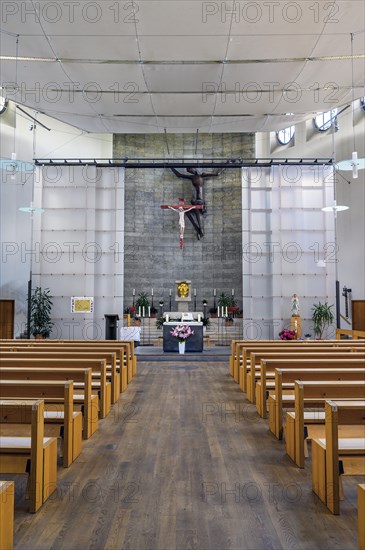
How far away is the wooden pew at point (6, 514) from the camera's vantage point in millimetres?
1743

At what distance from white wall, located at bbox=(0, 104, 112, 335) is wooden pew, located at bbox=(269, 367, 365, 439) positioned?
9677 millimetres

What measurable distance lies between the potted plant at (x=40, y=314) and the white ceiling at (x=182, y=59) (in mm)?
5603

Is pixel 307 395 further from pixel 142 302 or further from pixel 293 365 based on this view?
pixel 142 302

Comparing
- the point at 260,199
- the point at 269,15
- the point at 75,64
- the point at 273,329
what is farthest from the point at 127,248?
the point at 269,15

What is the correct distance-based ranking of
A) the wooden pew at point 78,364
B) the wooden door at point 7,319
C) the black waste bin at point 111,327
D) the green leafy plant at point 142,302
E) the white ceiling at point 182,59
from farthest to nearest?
1. the green leafy plant at point 142,302
2. the black waste bin at point 111,327
3. the wooden door at point 7,319
4. the white ceiling at point 182,59
5. the wooden pew at point 78,364

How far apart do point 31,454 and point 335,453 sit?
1.79 meters

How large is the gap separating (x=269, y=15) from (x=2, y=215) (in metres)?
8.75

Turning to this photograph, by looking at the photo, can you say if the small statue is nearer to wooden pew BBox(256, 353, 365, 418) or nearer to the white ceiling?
the white ceiling

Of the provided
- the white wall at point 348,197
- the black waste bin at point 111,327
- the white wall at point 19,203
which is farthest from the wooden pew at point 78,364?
the white wall at point 348,197

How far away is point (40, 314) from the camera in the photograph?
12.4 metres

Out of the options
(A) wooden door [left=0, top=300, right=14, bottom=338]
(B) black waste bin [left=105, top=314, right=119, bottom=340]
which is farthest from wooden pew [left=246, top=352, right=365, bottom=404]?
(A) wooden door [left=0, top=300, right=14, bottom=338]

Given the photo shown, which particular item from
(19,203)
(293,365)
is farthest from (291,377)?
(19,203)

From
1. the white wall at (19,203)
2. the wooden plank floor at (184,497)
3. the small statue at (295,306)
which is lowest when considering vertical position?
the wooden plank floor at (184,497)

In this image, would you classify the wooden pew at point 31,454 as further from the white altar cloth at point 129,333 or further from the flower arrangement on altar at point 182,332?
the white altar cloth at point 129,333
